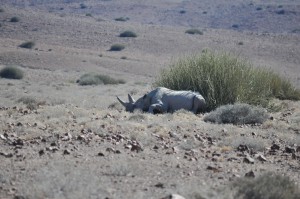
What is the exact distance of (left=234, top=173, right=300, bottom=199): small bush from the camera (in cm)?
671

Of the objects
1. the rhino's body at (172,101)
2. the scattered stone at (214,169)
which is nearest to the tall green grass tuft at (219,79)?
the rhino's body at (172,101)

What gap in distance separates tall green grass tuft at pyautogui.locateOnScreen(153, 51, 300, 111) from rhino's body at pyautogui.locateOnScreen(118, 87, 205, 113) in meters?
0.93

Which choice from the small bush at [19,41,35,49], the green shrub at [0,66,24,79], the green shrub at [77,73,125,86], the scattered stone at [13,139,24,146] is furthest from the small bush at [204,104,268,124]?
the small bush at [19,41,35,49]

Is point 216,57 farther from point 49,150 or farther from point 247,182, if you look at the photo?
point 247,182

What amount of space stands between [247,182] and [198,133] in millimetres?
4684

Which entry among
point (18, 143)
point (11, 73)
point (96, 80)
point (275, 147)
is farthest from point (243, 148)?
point (11, 73)

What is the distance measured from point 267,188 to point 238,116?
22.4ft

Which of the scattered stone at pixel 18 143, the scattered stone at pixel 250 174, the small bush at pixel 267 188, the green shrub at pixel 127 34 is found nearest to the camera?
the small bush at pixel 267 188

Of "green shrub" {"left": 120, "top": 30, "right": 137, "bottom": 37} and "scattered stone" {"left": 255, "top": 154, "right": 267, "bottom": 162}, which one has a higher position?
"scattered stone" {"left": 255, "top": 154, "right": 267, "bottom": 162}

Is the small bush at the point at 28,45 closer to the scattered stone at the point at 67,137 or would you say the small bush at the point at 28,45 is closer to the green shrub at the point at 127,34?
the green shrub at the point at 127,34

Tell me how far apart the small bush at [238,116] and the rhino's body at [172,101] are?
75.8 inches

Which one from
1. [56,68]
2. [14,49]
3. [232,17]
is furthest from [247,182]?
[232,17]

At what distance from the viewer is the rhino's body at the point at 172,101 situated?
51.5ft

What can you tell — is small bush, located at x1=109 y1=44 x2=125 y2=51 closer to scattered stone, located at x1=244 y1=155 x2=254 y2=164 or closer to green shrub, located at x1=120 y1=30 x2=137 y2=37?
green shrub, located at x1=120 y1=30 x2=137 y2=37
